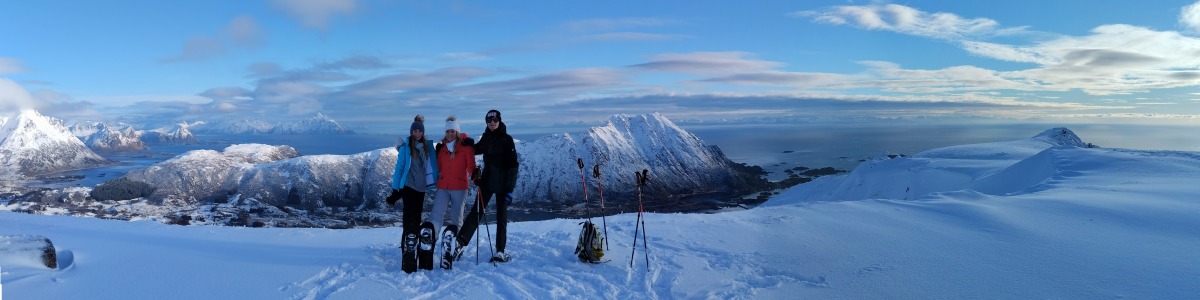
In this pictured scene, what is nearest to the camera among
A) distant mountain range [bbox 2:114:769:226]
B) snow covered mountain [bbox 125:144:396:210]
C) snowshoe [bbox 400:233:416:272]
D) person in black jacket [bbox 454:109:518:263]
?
snowshoe [bbox 400:233:416:272]

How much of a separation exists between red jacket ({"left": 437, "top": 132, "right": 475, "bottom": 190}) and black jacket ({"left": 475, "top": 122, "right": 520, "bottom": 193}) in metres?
0.20

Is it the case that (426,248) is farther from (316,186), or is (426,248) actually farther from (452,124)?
(316,186)

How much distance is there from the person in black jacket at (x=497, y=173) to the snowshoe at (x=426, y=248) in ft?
1.89

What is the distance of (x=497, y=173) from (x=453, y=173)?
70 cm

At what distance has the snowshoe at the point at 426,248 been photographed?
26.0 feet

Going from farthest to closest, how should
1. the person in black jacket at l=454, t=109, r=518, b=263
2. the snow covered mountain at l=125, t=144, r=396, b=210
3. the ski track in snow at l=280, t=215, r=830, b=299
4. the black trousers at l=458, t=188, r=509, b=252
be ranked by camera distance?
the snow covered mountain at l=125, t=144, r=396, b=210 < the black trousers at l=458, t=188, r=509, b=252 < the person in black jacket at l=454, t=109, r=518, b=263 < the ski track in snow at l=280, t=215, r=830, b=299

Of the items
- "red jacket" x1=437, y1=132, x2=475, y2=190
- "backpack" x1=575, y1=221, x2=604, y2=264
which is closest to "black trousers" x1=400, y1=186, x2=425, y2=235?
"red jacket" x1=437, y1=132, x2=475, y2=190

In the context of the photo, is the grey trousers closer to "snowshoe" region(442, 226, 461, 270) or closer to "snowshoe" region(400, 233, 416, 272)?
"snowshoe" region(442, 226, 461, 270)

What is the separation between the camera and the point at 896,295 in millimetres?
6668

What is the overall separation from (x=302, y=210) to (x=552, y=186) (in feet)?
231

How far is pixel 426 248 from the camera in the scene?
7914 mm

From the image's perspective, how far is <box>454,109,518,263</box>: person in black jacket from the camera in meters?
8.47

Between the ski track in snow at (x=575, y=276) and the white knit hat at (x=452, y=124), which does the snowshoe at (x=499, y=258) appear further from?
the white knit hat at (x=452, y=124)

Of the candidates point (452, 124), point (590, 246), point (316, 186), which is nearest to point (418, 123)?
point (452, 124)
